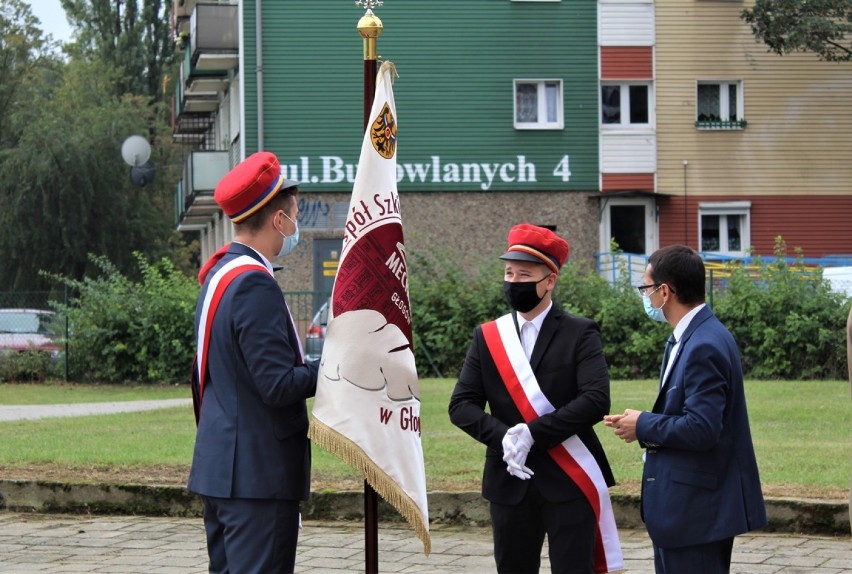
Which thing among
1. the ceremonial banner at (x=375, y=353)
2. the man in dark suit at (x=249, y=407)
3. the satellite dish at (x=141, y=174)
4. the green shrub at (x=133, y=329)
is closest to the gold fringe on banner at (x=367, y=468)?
the ceremonial banner at (x=375, y=353)

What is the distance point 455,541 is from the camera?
9539 mm

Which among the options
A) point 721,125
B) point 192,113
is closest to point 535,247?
point 721,125

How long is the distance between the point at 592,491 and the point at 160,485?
5797 millimetres

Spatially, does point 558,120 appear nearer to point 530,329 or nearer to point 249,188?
point 530,329

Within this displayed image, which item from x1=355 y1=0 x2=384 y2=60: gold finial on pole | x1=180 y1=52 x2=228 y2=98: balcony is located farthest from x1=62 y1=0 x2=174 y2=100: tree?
x1=355 y1=0 x2=384 y2=60: gold finial on pole

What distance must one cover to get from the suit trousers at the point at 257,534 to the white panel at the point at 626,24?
33.7m

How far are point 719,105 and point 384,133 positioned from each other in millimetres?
33325

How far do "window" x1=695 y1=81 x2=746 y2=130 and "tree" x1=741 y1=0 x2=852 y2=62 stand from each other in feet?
7.51

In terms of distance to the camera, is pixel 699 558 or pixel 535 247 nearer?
pixel 699 558

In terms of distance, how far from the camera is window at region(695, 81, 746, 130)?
37875 millimetres

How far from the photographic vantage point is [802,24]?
34.8m

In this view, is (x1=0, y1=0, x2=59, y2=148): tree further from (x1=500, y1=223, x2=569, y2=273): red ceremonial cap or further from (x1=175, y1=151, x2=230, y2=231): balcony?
(x1=500, y1=223, x2=569, y2=273): red ceremonial cap

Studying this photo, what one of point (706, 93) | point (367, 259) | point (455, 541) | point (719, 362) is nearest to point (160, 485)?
point (455, 541)

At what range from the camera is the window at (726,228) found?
38000 millimetres
